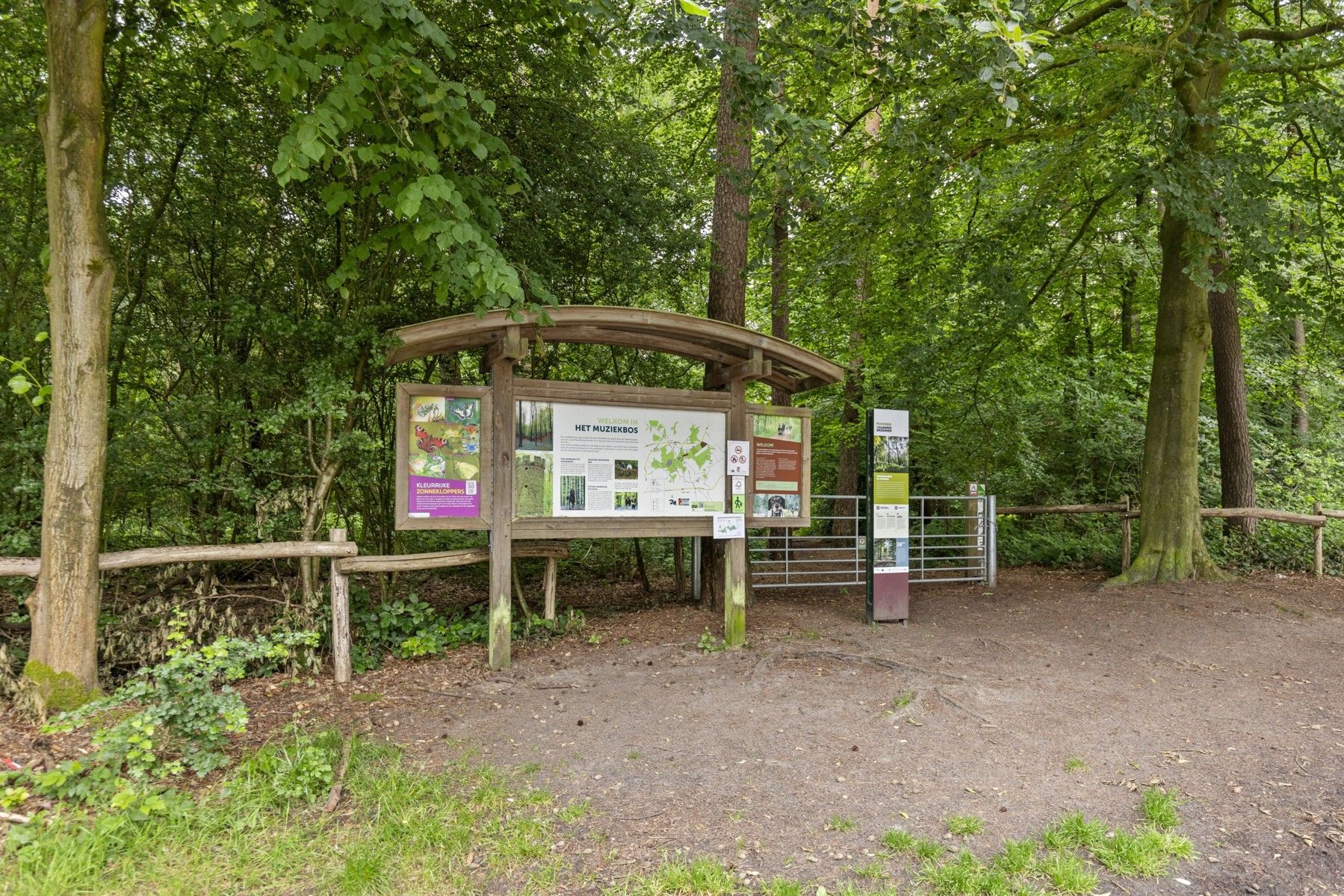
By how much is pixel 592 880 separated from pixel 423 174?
11.4ft

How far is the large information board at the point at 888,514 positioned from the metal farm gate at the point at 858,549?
53cm

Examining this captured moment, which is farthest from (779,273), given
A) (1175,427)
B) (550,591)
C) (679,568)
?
(550,591)

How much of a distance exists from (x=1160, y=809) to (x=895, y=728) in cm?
136

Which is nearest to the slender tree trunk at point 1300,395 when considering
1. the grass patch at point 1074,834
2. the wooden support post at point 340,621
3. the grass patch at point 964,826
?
the grass patch at point 1074,834

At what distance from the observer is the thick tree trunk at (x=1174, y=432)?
787cm

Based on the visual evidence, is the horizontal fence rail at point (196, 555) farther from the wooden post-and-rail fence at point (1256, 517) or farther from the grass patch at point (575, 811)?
the wooden post-and-rail fence at point (1256, 517)

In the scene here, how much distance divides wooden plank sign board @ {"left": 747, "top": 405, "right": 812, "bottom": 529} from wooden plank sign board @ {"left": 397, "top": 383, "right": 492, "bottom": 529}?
228 cm

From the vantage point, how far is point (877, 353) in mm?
10836

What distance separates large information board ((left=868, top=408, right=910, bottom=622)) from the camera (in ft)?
21.7

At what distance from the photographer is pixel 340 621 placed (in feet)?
16.5

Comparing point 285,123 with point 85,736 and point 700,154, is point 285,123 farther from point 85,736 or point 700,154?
point 700,154

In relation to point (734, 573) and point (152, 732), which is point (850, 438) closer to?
point (734, 573)

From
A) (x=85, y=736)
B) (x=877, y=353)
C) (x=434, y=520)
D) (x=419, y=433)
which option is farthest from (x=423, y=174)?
(x=877, y=353)

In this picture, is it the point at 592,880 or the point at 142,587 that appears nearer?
the point at 592,880
